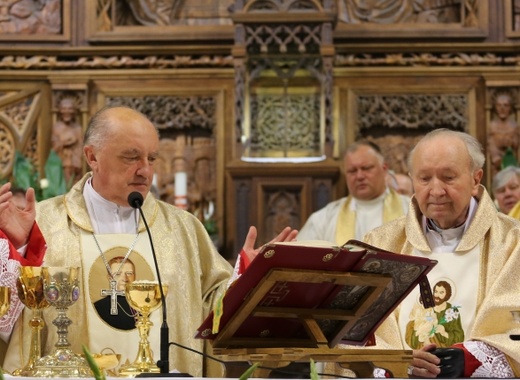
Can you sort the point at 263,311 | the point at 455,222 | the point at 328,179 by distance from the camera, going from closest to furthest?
the point at 263,311
the point at 455,222
the point at 328,179

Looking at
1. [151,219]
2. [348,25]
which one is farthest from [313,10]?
[151,219]

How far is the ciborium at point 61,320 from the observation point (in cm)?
451

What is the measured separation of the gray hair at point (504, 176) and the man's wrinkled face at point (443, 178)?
309 centimetres

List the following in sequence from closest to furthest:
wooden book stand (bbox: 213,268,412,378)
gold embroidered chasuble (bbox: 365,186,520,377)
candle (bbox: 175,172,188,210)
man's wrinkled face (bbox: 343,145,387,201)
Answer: wooden book stand (bbox: 213,268,412,378) → gold embroidered chasuble (bbox: 365,186,520,377) → man's wrinkled face (bbox: 343,145,387,201) → candle (bbox: 175,172,188,210)

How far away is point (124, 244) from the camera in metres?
5.91

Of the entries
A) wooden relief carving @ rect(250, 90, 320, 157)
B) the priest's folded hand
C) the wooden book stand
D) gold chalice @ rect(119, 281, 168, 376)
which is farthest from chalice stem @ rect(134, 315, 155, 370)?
wooden relief carving @ rect(250, 90, 320, 157)

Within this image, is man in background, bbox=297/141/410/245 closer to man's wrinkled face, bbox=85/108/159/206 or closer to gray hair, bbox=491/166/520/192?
gray hair, bbox=491/166/520/192

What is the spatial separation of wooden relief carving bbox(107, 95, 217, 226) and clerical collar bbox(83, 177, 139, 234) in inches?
139

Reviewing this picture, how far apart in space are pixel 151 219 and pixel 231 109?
372 cm

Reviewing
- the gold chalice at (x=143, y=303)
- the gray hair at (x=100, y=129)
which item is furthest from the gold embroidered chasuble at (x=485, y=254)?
the gray hair at (x=100, y=129)

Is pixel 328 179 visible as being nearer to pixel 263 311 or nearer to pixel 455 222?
pixel 455 222

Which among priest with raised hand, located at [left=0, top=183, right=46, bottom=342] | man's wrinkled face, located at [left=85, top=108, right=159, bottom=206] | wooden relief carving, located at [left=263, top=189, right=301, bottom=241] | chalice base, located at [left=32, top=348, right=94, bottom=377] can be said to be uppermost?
man's wrinkled face, located at [left=85, top=108, right=159, bottom=206]

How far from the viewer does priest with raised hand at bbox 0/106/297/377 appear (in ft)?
18.8

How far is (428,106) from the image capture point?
955cm
